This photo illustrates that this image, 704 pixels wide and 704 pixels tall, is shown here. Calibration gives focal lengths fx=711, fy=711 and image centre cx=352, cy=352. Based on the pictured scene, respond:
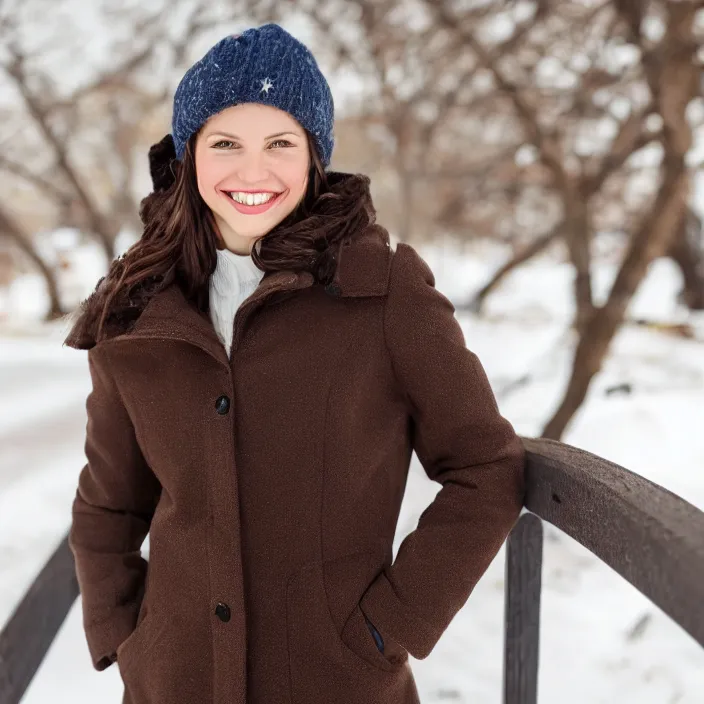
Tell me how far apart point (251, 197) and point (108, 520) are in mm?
674

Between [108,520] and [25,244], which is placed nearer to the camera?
[108,520]

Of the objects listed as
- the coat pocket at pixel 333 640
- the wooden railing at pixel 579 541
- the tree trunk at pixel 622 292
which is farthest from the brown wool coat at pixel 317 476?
the tree trunk at pixel 622 292

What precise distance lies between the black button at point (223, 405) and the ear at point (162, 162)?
501 millimetres

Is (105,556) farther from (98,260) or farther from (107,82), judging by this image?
(98,260)

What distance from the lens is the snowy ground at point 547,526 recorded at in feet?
7.34

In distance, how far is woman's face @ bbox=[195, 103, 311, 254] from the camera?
1.19 meters

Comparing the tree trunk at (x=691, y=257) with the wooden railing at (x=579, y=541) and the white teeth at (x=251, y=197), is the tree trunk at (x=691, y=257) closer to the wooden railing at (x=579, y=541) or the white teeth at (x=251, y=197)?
the wooden railing at (x=579, y=541)

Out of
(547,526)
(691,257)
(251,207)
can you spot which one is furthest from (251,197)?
(691,257)

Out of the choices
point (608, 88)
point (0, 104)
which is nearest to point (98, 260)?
point (0, 104)

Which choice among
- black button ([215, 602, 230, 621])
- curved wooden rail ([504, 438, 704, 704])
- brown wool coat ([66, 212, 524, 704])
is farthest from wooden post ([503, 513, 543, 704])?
black button ([215, 602, 230, 621])

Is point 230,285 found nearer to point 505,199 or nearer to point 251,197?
point 251,197

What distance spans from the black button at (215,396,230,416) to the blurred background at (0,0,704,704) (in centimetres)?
42

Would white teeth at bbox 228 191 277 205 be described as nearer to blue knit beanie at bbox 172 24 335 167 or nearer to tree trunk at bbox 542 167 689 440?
blue knit beanie at bbox 172 24 335 167

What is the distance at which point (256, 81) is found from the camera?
1.17m
